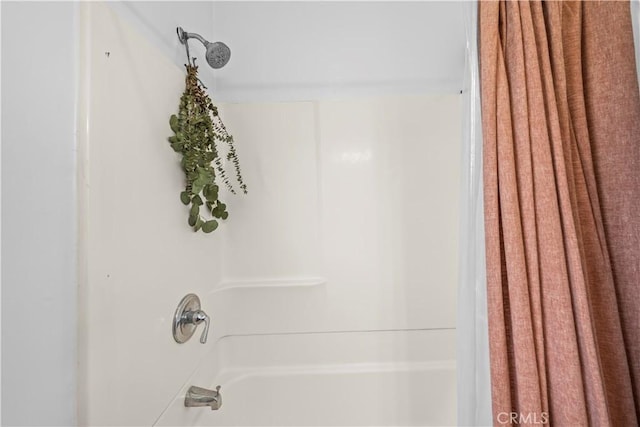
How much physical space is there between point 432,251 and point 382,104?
65cm

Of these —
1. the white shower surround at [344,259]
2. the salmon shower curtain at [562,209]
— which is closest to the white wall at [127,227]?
the white shower surround at [344,259]

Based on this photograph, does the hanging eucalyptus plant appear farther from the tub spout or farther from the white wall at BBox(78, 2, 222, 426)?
the tub spout

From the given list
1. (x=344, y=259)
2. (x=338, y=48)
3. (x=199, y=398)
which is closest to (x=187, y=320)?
(x=199, y=398)

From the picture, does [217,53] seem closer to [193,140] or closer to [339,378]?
[193,140]

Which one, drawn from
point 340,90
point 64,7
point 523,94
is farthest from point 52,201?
point 340,90

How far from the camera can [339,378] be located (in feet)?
3.89

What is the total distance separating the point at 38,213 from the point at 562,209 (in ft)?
3.14

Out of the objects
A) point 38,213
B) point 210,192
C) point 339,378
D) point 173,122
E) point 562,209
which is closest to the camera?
point 38,213

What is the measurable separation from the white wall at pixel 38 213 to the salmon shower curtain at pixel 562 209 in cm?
80

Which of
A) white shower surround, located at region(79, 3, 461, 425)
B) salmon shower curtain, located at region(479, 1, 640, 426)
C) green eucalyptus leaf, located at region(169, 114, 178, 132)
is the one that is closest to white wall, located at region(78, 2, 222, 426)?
green eucalyptus leaf, located at region(169, 114, 178, 132)

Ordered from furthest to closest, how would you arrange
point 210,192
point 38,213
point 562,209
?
point 210,192, point 562,209, point 38,213

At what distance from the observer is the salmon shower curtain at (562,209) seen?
56cm

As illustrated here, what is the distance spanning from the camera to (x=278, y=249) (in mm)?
1205
